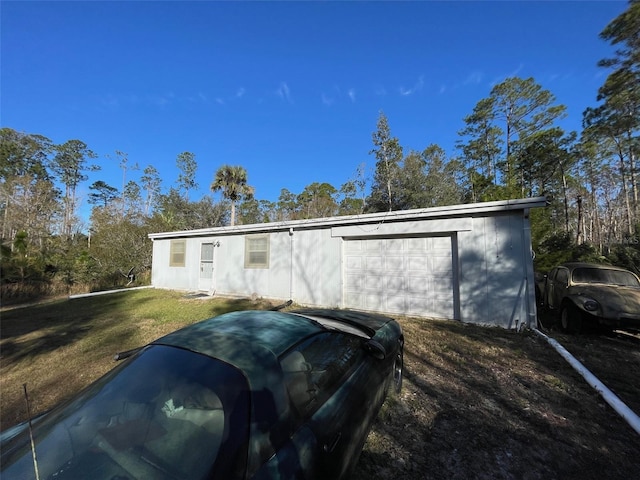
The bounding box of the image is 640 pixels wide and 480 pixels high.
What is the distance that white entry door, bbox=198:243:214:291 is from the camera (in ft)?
38.5

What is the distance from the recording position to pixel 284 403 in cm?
156

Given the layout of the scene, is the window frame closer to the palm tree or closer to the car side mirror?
the car side mirror

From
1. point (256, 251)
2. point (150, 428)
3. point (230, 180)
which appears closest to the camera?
point (150, 428)

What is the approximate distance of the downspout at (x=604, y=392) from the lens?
2.87m

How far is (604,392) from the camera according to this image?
132 inches

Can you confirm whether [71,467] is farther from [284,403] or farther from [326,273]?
[326,273]

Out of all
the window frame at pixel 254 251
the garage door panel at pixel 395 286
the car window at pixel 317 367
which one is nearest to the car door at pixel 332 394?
the car window at pixel 317 367

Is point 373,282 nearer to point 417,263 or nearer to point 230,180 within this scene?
point 417,263

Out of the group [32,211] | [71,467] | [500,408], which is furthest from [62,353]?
[32,211]

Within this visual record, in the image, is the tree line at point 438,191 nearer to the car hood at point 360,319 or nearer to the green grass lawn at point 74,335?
the green grass lawn at point 74,335

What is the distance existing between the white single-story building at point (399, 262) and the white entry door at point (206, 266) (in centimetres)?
29

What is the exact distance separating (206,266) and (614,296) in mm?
12187

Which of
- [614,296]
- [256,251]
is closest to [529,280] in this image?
[614,296]

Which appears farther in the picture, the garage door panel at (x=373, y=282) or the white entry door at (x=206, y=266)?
the white entry door at (x=206, y=266)
